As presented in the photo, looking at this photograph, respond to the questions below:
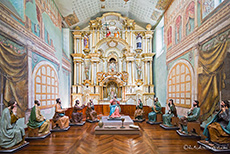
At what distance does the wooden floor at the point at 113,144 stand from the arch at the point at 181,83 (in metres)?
2.44

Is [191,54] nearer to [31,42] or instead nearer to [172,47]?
[172,47]

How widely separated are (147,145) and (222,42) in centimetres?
445

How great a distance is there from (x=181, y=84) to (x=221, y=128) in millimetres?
4250

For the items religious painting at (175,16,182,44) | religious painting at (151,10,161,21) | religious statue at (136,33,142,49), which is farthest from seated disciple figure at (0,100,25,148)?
religious statue at (136,33,142,49)

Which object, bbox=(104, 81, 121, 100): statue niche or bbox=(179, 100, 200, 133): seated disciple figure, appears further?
bbox=(104, 81, 121, 100): statue niche

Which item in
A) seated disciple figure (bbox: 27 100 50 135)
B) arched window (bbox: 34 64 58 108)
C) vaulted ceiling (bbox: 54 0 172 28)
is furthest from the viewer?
vaulted ceiling (bbox: 54 0 172 28)

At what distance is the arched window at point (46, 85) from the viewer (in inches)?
308

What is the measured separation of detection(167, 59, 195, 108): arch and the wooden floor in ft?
8.02

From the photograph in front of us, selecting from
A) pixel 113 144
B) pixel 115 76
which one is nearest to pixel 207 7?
pixel 113 144

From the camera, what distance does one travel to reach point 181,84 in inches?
331

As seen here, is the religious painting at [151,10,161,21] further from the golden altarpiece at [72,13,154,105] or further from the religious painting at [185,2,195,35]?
the religious painting at [185,2,195,35]

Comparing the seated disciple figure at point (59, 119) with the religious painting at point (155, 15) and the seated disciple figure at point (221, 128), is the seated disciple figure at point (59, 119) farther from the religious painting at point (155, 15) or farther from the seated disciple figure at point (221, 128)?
the religious painting at point (155, 15)

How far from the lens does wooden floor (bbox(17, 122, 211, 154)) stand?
4.43 meters

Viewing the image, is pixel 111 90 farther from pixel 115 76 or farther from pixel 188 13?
pixel 188 13
